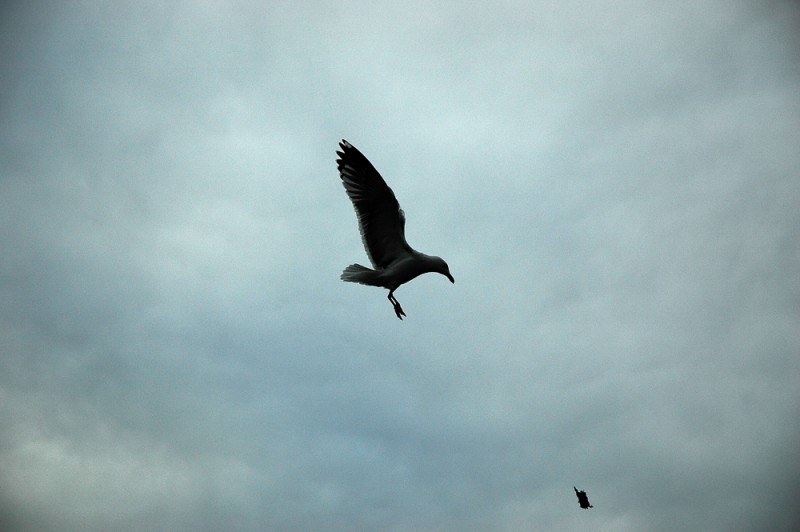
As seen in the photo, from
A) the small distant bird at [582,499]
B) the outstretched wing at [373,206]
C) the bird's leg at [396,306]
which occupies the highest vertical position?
the outstretched wing at [373,206]

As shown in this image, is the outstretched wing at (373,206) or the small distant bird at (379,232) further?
the outstretched wing at (373,206)

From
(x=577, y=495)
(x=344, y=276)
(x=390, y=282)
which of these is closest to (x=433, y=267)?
(x=390, y=282)

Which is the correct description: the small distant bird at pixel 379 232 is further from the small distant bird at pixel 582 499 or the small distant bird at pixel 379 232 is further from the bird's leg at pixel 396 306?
the small distant bird at pixel 582 499

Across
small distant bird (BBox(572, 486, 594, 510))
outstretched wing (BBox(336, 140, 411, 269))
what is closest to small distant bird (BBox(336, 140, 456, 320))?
outstretched wing (BBox(336, 140, 411, 269))

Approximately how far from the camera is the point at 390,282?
14.2 meters

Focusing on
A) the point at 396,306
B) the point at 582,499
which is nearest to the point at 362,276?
the point at 396,306

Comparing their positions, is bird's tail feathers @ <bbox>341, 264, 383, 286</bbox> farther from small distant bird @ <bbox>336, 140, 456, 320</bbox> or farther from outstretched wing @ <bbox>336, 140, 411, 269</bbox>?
outstretched wing @ <bbox>336, 140, 411, 269</bbox>

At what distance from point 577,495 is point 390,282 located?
748 centimetres

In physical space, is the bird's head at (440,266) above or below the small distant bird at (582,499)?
above

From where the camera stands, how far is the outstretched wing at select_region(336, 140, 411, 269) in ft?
47.5

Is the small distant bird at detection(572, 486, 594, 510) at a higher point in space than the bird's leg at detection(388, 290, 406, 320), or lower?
lower

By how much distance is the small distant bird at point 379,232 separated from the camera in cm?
1430

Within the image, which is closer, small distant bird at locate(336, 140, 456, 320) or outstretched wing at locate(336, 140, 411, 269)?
small distant bird at locate(336, 140, 456, 320)

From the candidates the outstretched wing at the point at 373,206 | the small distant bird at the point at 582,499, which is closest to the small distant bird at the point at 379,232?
the outstretched wing at the point at 373,206
